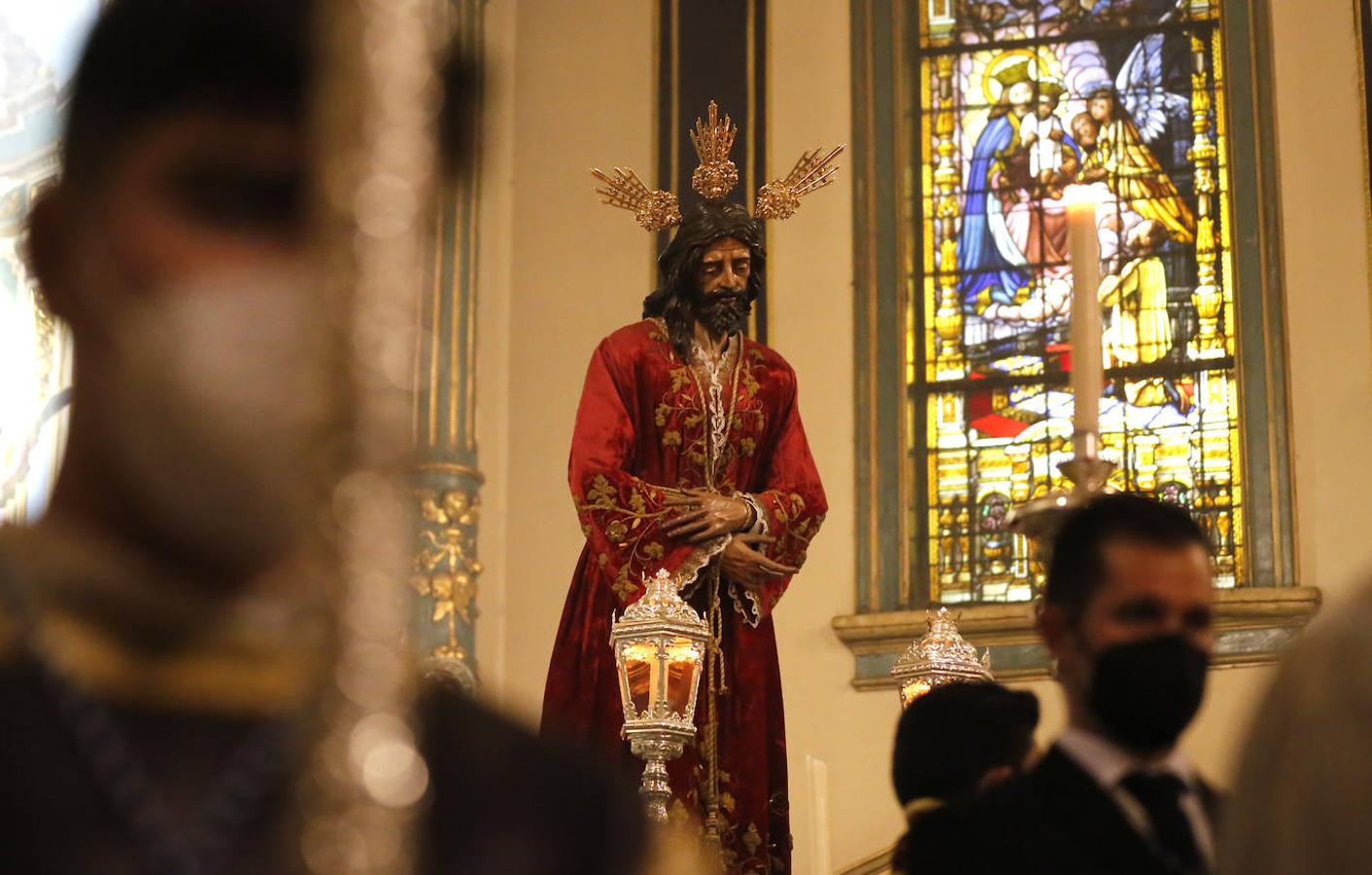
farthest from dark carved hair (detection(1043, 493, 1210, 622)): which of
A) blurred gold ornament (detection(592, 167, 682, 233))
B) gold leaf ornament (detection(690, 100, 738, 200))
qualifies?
blurred gold ornament (detection(592, 167, 682, 233))

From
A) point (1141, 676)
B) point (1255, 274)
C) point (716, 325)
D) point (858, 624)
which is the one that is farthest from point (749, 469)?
point (1255, 274)

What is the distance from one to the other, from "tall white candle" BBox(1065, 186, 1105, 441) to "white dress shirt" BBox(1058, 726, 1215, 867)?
99 centimetres

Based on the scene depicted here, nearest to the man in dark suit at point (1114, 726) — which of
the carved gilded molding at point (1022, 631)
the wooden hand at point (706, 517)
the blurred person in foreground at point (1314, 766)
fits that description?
the blurred person in foreground at point (1314, 766)

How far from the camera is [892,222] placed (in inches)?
345

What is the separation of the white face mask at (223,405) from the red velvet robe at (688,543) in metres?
3.37

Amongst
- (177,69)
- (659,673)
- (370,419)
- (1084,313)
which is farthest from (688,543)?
(370,419)

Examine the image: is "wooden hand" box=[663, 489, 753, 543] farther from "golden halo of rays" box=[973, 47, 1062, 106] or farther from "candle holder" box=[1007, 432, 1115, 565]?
"golden halo of rays" box=[973, 47, 1062, 106]

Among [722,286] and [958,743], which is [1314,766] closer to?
[958,743]

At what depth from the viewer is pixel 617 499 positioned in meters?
4.59

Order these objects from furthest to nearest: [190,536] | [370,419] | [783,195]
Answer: [783,195], [190,536], [370,419]

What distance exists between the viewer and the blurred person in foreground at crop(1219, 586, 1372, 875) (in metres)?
1.29

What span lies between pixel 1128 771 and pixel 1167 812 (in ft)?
0.16

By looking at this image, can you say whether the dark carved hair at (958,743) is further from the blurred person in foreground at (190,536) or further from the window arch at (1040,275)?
the window arch at (1040,275)

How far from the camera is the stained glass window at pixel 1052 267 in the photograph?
8.45 m
